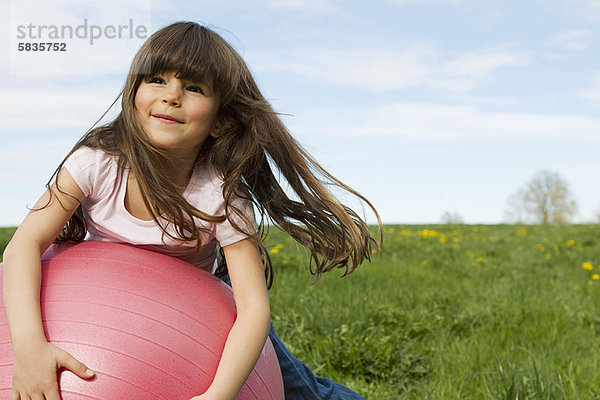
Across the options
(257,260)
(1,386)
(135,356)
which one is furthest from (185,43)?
(1,386)

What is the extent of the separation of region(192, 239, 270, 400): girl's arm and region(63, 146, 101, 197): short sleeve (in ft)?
1.78

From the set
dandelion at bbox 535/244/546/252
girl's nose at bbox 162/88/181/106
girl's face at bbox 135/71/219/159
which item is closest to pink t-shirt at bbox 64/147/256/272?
girl's face at bbox 135/71/219/159

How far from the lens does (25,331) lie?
6.33ft

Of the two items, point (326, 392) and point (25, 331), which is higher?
point (25, 331)

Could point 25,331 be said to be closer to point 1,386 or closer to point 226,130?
point 1,386

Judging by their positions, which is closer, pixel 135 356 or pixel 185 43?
pixel 135 356

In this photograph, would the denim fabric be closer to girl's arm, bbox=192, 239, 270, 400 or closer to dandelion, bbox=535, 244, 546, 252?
girl's arm, bbox=192, 239, 270, 400

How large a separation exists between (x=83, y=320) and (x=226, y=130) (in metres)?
0.93

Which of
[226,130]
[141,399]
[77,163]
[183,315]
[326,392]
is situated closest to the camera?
[141,399]

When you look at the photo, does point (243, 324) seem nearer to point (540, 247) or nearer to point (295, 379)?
point (295, 379)

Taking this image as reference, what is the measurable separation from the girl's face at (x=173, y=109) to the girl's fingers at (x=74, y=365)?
812 millimetres

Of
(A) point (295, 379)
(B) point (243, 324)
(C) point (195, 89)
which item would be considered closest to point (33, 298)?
(B) point (243, 324)

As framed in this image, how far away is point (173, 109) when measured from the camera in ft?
7.54

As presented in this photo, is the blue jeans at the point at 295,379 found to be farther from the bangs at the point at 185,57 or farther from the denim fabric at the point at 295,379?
the bangs at the point at 185,57
